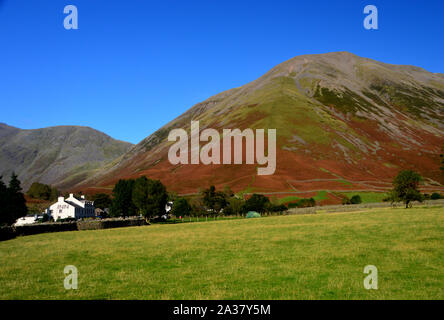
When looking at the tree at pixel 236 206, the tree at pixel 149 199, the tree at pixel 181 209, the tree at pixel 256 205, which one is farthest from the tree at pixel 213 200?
the tree at pixel 149 199

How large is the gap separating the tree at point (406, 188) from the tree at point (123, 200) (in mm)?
79313

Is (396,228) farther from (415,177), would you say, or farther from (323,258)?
(415,177)

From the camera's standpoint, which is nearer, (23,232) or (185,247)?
(185,247)

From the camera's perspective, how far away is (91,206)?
544 ft

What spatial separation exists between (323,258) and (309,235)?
13.8 m

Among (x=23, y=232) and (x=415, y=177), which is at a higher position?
(x=415, y=177)

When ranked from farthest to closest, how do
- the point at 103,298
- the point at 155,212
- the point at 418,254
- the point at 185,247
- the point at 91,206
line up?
the point at 91,206 → the point at 155,212 → the point at 185,247 → the point at 418,254 → the point at 103,298

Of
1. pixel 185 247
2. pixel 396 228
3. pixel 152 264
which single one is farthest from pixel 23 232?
pixel 396 228

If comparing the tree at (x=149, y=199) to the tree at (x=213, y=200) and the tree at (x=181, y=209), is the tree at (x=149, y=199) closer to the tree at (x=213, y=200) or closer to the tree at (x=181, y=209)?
the tree at (x=213, y=200)

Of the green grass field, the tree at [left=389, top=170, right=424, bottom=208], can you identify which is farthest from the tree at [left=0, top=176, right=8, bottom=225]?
the tree at [left=389, top=170, right=424, bottom=208]

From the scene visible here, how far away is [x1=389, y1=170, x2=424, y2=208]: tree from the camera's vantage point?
78438 mm

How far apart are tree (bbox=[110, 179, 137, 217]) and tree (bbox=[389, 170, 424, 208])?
79313mm

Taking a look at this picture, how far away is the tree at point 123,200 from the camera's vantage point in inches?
4699
